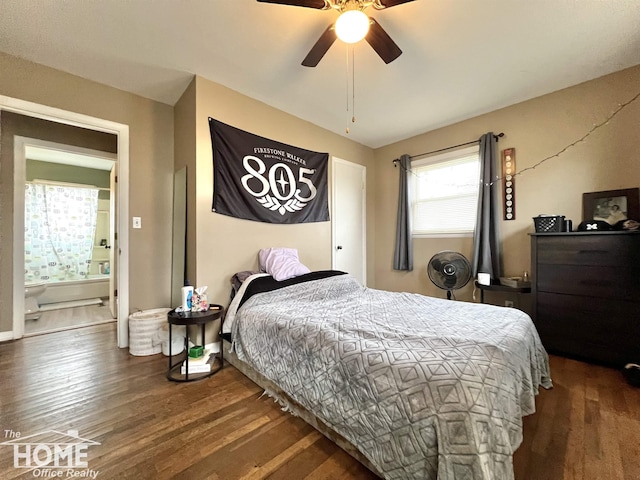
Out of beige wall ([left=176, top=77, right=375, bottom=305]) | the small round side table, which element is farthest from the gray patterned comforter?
beige wall ([left=176, top=77, right=375, bottom=305])

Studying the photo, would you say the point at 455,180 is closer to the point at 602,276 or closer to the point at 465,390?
the point at 602,276

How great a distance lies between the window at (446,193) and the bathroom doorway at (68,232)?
15.0 ft

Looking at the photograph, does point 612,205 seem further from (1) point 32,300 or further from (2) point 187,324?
(1) point 32,300

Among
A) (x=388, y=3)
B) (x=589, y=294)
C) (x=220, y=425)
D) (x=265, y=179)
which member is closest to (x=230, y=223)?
(x=265, y=179)

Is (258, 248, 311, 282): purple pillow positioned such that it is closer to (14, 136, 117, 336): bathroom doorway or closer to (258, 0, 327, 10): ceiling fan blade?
(258, 0, 327, 10): ceiling fan blade

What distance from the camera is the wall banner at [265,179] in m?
2.47

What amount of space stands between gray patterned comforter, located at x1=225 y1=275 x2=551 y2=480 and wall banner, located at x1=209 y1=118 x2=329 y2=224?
47.2 inches

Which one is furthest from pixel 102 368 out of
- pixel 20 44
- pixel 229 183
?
pixel 20 44

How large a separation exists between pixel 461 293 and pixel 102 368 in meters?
3.83

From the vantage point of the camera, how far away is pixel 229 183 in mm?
2508

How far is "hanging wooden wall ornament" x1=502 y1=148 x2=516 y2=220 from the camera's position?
9.36ft

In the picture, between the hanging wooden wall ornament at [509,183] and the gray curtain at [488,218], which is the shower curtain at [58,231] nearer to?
the gray curtain at [488,218]

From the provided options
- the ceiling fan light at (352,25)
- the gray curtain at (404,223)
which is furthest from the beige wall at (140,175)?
the gray curtain at (404,223)

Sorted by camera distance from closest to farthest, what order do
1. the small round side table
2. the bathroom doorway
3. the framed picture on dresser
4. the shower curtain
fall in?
1. the small round side table
2. the framed picture on dresser
3. the bathroom doorway
4. the shower curtain
